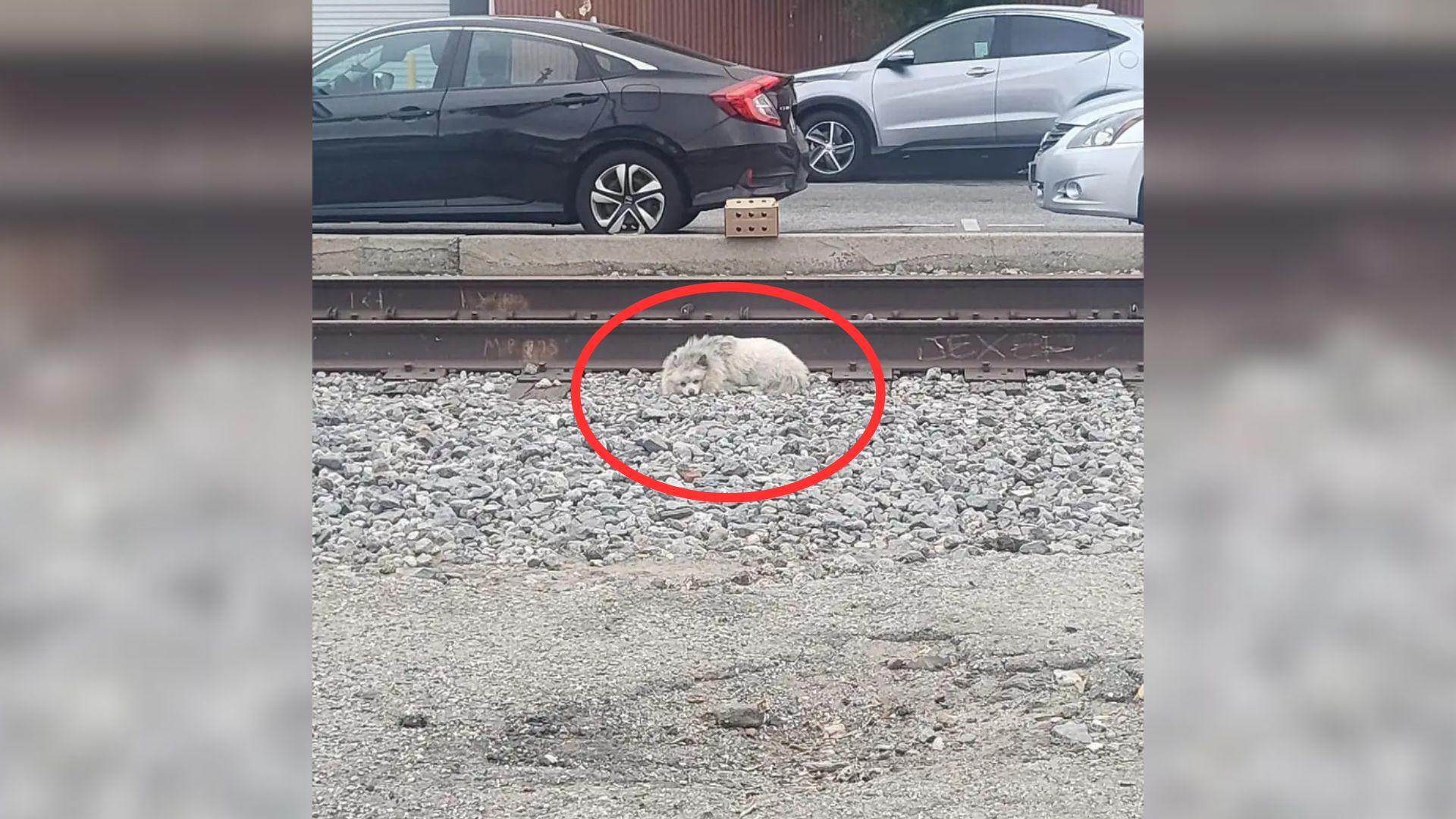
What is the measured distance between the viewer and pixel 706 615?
170 inches

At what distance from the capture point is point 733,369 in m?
6.63

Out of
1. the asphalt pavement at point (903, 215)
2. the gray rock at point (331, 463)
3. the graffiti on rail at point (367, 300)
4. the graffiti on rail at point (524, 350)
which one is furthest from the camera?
the asphalt pavement at point (903, 215)

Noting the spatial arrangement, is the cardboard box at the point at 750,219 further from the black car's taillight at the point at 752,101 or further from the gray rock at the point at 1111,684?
the gray rock at the point at 1111,684

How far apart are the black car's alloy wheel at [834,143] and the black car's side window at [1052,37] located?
1.53 meters

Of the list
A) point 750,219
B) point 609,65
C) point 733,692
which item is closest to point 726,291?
point 750,219

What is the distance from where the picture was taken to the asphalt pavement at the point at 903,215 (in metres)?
11.0

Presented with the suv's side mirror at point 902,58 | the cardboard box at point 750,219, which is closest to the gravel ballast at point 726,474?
the cardboard box at point 750,219

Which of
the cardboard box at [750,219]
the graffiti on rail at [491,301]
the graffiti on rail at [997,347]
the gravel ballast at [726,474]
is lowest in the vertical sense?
the gravel ballast at [726,474]

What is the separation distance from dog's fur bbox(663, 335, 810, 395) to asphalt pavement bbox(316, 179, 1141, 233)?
3730 millimetres

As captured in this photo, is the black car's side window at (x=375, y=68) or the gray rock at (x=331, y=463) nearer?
the gray rock at (x=331, y=463)
